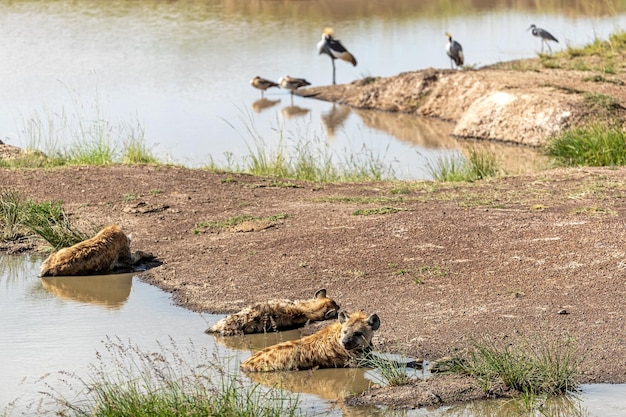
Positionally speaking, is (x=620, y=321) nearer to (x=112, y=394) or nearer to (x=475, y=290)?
(x=475, y=290)

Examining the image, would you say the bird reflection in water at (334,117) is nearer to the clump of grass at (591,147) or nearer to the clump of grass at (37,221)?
the clump of grass at (591,147)

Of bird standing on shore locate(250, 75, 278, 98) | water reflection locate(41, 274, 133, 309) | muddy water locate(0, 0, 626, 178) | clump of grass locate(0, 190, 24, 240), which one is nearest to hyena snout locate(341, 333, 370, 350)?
water reflection locate(41, 274, 133, 309)

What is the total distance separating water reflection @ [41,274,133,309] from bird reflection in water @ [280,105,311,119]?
44.3ft

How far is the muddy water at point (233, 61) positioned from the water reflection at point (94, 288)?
6089mm

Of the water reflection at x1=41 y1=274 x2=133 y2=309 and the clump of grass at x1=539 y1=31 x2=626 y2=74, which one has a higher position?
the clump of grass at x1=539 y1=31 x2=626 y2=74

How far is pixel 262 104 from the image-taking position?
971 inches

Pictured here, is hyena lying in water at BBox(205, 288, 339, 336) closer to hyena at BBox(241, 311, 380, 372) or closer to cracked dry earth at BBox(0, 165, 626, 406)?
cracked dry earth at BBox(0, 165, 626, 406)

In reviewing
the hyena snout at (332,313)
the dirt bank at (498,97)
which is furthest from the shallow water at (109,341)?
the dirt bank at (498,97)

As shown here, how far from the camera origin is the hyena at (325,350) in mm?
7199

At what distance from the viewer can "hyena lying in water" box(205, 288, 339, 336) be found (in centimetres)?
809

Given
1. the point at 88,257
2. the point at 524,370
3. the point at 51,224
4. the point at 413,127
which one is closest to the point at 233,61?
the point at 413,127

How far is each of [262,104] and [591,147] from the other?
11.4 meters

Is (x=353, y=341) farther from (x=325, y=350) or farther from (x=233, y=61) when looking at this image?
(x=233, y=61)

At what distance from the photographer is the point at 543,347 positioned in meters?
7.05
